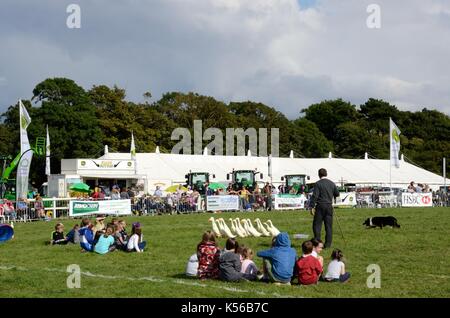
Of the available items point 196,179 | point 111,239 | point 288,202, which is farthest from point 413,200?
point 111,239

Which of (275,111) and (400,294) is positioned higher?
(275,111)

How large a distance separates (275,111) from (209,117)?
524 inches

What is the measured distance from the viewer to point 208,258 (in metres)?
12.5

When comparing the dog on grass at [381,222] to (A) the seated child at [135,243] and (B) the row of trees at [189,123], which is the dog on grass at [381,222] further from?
(B) the row of trees at [189,123]

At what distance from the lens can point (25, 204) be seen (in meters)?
32.8

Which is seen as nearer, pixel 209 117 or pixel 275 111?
pixel 209 117

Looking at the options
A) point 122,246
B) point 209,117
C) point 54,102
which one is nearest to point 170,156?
point 54,102

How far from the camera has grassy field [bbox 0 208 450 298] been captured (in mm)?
10867

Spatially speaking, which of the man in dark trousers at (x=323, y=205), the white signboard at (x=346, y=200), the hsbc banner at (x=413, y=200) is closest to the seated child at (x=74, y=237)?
the man in dark trousers at (x=323, y=205)

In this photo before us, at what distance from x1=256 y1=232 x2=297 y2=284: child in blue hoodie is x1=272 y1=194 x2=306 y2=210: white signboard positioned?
92.0 feet

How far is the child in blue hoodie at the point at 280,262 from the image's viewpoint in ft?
38.2

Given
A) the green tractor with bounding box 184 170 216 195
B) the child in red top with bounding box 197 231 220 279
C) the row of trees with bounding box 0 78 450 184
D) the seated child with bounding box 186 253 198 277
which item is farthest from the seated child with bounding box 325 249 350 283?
the row of trees with bounding box 0 78 450 184

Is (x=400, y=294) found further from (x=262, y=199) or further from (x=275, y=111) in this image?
(x=275, y=111)

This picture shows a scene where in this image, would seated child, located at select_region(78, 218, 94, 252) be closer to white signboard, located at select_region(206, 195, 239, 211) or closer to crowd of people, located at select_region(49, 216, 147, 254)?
crowd of people, located at select_region(49, 216, 147, 254)
